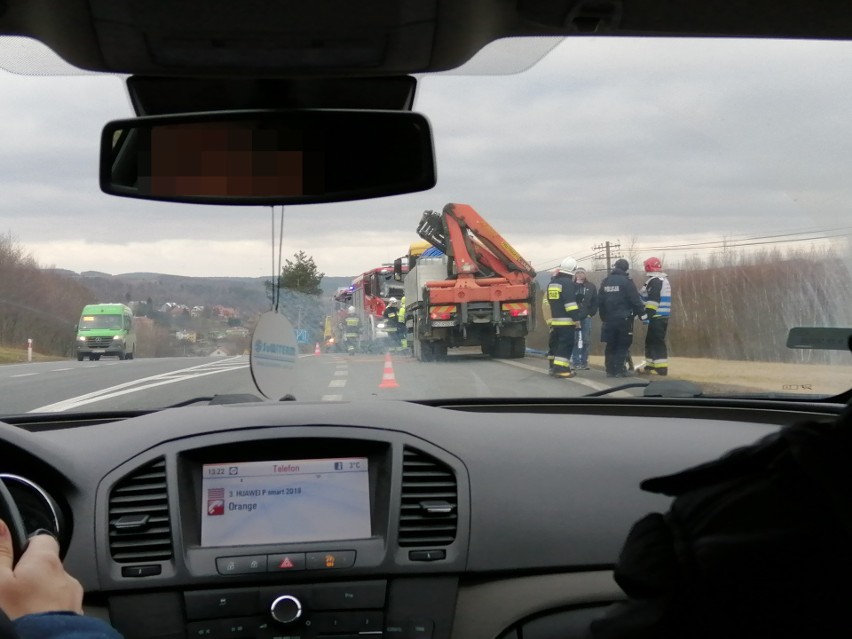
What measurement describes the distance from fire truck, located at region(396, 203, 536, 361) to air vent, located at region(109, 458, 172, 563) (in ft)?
10.7

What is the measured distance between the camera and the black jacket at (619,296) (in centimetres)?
610

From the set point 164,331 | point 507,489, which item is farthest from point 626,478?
point 164,331

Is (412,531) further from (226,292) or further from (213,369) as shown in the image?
(213,369)

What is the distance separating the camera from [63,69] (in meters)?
3.24

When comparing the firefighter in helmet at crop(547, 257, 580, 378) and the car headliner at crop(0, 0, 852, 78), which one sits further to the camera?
the firefighter in helmet at crop(547, 257, 580, 378)

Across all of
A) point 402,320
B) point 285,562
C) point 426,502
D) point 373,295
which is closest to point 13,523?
point 285,562

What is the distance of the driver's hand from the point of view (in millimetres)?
1990

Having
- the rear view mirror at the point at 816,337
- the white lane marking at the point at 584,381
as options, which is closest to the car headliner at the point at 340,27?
the rear view mirror at the point at 816,337

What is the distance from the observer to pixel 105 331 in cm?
502

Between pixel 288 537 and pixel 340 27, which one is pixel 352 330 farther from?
pixel 340 27

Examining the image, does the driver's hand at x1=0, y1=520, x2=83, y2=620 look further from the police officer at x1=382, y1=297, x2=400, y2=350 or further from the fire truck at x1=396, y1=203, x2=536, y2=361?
the police officer at x1=382, y1=297, x2=400, y2=350

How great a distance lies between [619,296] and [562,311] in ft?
2.74

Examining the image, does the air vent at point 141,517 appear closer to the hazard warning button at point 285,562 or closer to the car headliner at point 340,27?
the hazard warning button at point 285,562

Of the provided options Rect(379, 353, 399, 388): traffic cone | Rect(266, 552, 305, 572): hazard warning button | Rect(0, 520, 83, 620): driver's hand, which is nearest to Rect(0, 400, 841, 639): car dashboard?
Rect(266, 552, 305, 572): hazard warning button
